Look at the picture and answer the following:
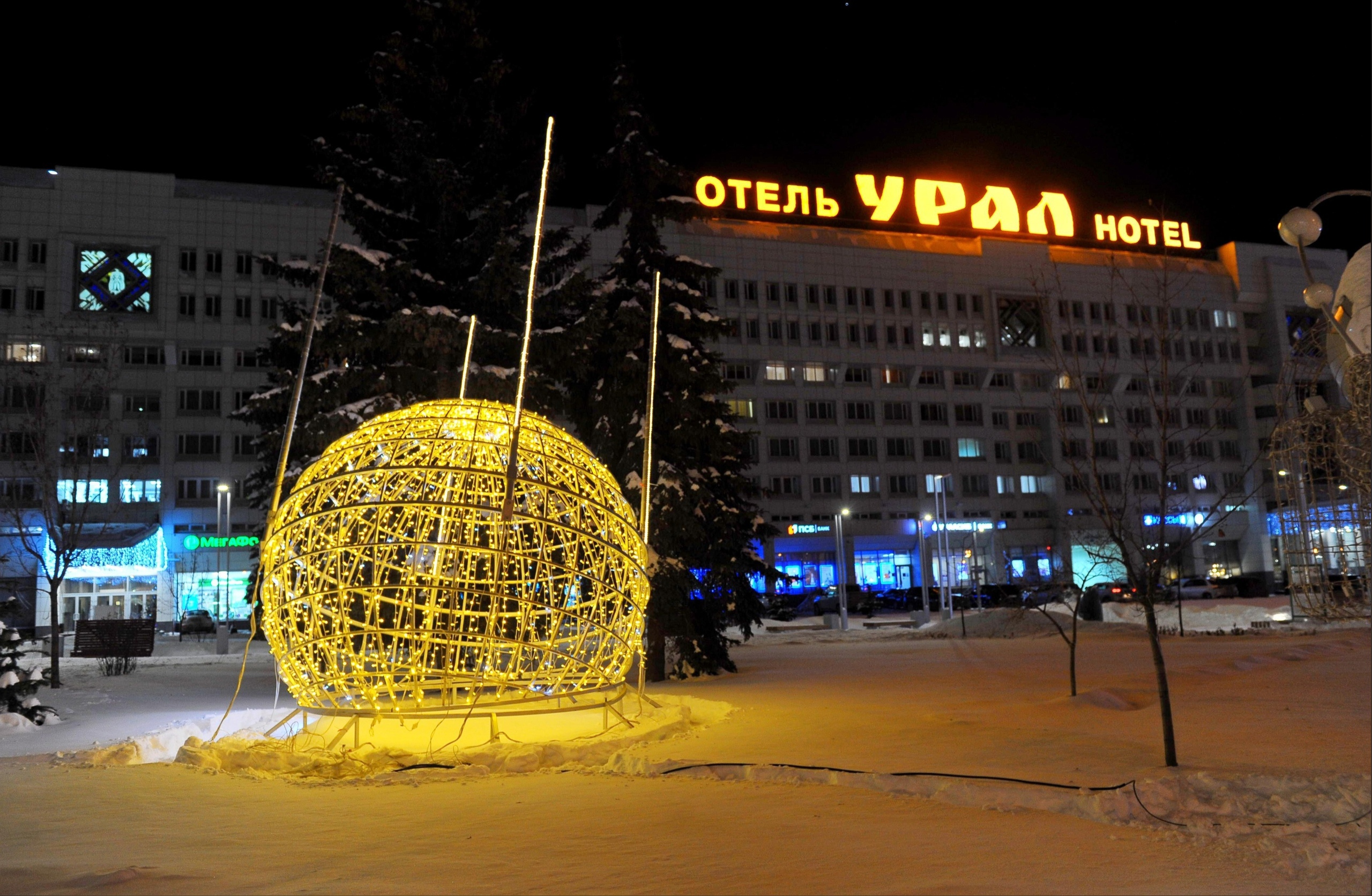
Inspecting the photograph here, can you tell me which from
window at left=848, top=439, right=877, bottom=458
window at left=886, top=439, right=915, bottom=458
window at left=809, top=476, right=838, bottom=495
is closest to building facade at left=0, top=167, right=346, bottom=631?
window at left=809, top=476, right=838, bottom=495

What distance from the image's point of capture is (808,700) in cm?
1495

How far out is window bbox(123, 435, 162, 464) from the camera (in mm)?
58500

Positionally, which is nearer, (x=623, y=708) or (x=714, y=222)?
(x=623, y=708)

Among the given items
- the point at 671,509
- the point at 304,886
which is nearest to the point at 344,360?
the point at 671,509

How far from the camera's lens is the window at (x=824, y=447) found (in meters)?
72.3

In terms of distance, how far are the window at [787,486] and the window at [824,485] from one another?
1.01 meters

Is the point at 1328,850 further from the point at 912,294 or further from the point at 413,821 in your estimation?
the point at 912,294

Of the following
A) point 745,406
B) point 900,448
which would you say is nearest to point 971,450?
point 900,448

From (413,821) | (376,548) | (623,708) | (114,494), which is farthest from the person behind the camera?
(114,494)

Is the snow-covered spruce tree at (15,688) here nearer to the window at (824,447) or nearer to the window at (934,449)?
the window at (824,447)

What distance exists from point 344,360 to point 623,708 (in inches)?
390

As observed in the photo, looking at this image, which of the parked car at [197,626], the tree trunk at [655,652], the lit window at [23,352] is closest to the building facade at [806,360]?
the lit window at [23,352]

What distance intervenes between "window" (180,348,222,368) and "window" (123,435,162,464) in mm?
4738

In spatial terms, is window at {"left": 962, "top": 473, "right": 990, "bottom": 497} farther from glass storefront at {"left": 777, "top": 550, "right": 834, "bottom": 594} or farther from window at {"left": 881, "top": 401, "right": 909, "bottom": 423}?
glass storefront at {"left": 777, "top": 550, "right": 834, "bottom": 594}
